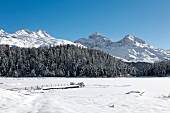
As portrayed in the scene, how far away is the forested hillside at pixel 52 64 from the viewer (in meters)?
111

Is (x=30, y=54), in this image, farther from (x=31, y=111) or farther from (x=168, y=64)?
(x=31, y=111)

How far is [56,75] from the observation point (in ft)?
369

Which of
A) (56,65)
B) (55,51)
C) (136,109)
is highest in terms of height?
(55,51)

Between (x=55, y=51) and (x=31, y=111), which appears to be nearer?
(x=31, y=111)

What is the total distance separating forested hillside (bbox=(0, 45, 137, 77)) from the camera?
11099 cm

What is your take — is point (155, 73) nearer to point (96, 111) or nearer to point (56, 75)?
point (56, 75)

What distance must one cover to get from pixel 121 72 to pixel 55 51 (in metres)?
40.7

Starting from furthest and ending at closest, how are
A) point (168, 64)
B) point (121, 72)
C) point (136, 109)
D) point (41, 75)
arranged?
point (168, 64) < point (121, 72) < point (41, 75) < point (136, 109)

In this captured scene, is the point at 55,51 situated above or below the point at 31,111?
above

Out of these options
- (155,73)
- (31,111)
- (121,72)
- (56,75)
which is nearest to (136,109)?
(31,111)

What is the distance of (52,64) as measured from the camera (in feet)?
380

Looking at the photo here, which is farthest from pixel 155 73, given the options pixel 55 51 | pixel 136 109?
pixel 136 109


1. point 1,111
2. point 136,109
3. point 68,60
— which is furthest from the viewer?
point 68,60

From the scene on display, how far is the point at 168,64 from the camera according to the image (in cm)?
14888
